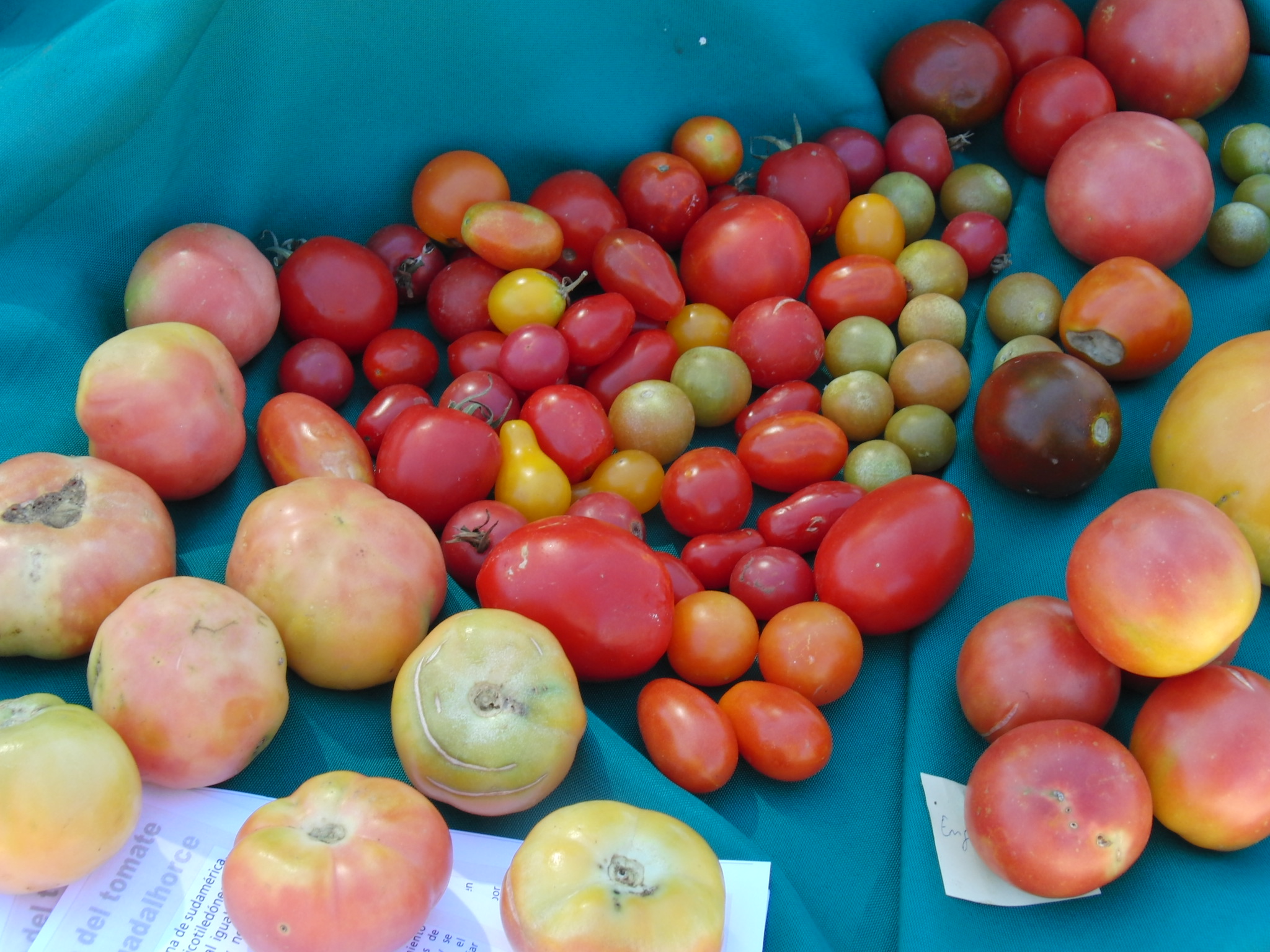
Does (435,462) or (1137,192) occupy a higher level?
(1137,192)

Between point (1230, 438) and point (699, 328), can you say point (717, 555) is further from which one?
point (1230, 438)

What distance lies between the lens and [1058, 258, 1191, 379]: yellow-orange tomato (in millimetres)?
1389

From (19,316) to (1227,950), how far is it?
1.51 meters

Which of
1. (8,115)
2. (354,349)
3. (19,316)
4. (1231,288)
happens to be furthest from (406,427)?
(1231,288)

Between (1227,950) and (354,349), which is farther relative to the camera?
(354,349)

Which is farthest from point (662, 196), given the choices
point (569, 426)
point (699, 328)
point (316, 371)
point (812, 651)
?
point (812, 651)

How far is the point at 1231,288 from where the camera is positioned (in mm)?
1585

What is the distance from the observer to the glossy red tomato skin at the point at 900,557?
1200mm

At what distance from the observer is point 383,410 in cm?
138

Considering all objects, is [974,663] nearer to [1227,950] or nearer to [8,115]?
[1227,950]

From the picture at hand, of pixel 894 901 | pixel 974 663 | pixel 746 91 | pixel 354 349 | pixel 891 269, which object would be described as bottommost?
pixel 894 901

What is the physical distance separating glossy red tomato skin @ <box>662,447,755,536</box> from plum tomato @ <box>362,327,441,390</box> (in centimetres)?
43

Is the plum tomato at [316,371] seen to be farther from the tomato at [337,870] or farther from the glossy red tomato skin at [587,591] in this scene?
the tomato at [337,870]

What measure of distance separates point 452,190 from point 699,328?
0.45 meters
